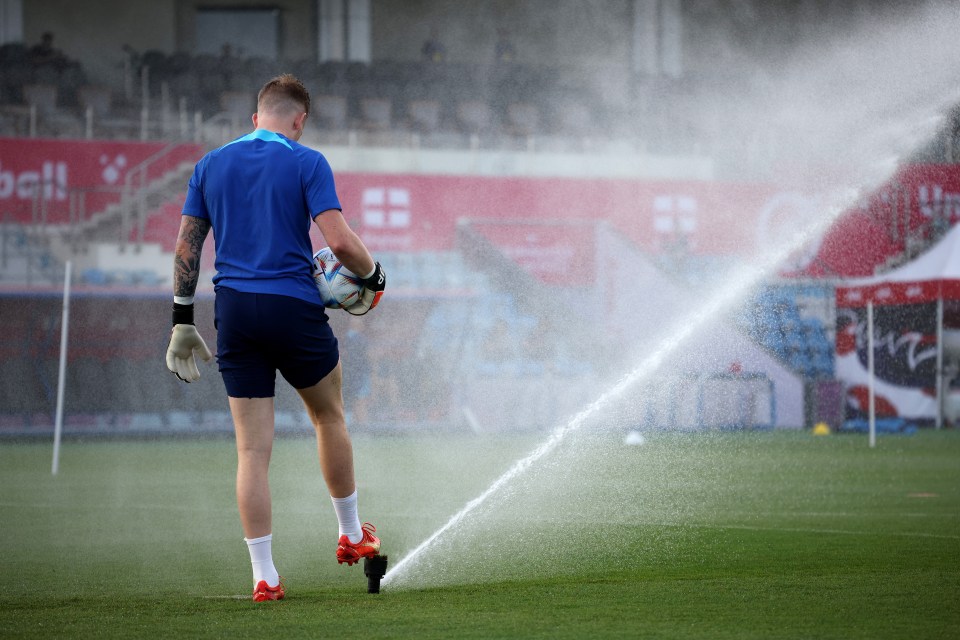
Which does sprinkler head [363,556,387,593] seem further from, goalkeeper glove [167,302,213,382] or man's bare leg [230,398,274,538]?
goalkeeper glove [167,302,213,382]

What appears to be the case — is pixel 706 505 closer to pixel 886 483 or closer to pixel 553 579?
pixel 886 483

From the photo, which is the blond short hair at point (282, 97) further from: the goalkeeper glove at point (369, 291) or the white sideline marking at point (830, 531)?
the white sideline marking at point (830, 531)

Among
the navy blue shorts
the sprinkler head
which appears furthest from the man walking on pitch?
the sprinkler head

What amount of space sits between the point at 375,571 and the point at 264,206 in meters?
1.27

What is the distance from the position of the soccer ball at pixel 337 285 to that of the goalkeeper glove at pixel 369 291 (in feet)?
0.05

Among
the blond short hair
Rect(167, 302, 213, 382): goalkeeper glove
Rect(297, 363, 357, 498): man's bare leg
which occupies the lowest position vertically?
Rect(297, 363, 357, 498): man's bare leg

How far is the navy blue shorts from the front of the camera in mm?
4273

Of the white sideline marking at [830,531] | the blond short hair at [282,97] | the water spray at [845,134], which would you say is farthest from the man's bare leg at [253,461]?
the white sideline marking at [830,531]

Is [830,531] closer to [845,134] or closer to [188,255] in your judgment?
[188,255]

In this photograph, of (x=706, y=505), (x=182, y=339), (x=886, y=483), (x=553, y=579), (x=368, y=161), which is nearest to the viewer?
(x=182, y=339)

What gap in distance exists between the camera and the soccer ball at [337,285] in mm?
4422

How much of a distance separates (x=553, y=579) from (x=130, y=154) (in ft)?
53.6

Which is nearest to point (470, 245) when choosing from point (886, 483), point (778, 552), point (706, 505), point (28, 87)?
point (28, 87)

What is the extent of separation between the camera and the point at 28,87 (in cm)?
Answer: 2077
